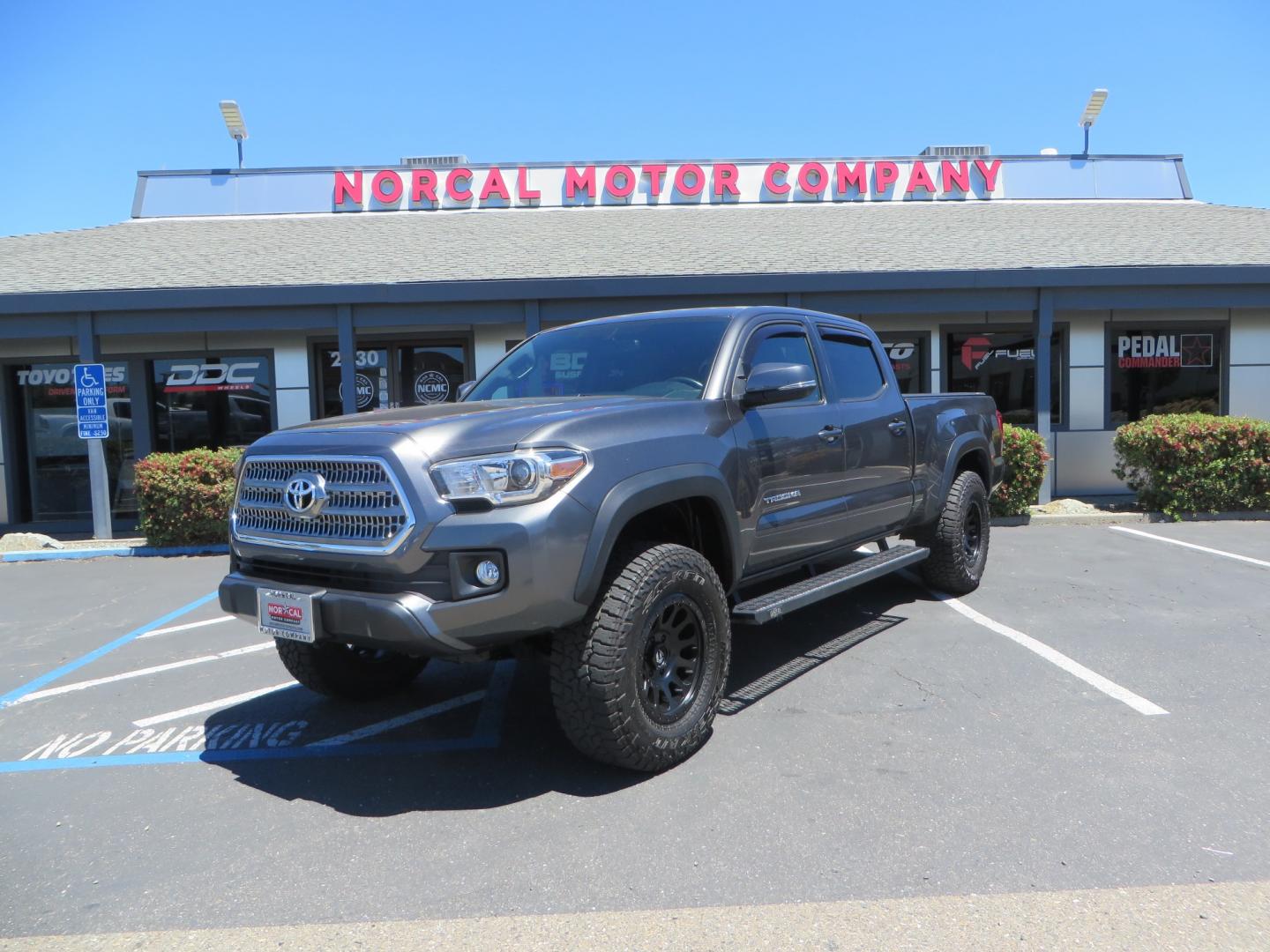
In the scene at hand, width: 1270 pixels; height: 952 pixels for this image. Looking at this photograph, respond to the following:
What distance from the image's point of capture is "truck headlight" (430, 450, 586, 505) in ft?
9.95

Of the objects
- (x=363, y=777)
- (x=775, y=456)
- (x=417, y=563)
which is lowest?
(x=363, y=777)

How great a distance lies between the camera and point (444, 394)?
12812 mm

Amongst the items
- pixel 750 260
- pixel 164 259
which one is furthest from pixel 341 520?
pixel 164 259

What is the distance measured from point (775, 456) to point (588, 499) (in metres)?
1.36

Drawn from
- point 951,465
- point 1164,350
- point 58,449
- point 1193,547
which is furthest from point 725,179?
point 58,449

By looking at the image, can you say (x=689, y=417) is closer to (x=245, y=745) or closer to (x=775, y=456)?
(x=775, y=456)

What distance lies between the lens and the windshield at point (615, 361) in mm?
4191

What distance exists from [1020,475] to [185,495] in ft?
32.3

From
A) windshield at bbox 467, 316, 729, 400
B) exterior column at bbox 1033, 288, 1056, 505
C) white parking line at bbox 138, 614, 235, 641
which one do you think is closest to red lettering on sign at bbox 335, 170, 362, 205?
white parking line at bbox 138, 614, 235, 641

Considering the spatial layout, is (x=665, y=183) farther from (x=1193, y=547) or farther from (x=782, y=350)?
(x=782, y=350)

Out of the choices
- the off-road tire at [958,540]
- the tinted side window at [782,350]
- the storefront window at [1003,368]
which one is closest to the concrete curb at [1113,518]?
the storefront window at [1003,368]

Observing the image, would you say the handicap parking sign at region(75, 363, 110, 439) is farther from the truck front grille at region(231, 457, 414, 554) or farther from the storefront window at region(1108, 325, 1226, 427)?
the storefront window at region(1108, 325, 1226, 427)

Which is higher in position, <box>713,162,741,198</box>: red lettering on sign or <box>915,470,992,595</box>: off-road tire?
<box>713,162,741,198</box>: red lettering on sign

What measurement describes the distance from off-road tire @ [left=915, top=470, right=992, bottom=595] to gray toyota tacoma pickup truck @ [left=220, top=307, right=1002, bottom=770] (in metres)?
1.45
